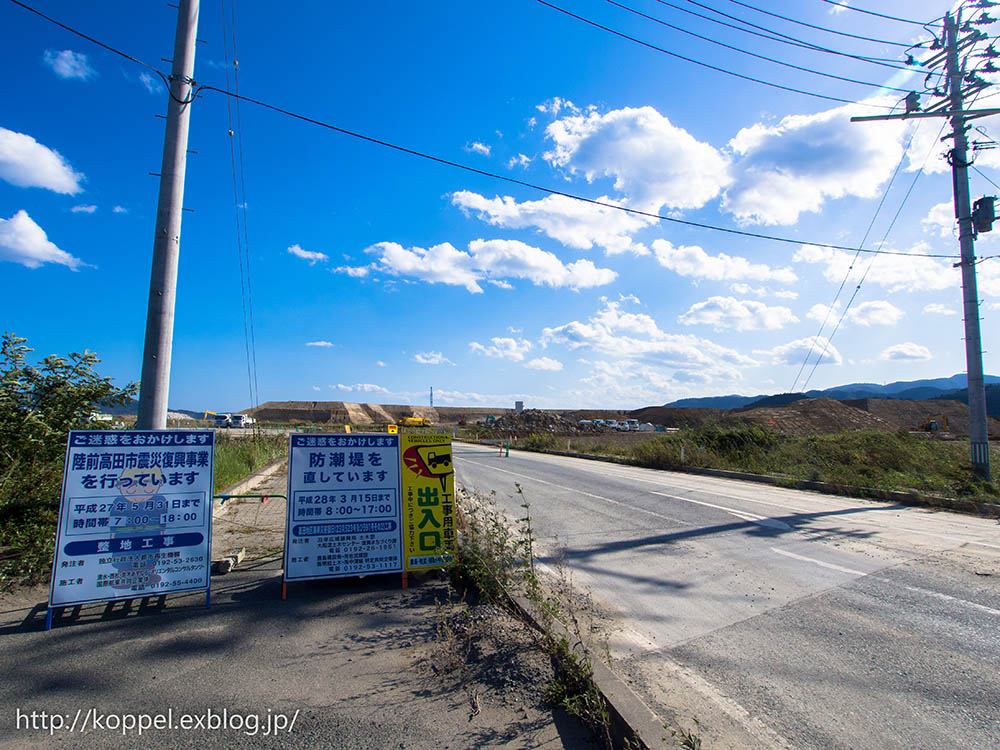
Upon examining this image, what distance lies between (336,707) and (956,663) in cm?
439

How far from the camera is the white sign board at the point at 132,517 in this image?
15.0 ft

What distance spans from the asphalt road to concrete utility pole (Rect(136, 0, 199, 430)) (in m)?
4.91

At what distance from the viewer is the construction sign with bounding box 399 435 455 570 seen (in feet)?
18.6

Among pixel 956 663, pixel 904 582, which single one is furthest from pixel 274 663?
pixel 904 582

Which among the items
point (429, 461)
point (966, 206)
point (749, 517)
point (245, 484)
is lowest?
point (749, 517)

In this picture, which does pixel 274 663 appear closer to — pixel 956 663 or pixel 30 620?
pixel 30 620

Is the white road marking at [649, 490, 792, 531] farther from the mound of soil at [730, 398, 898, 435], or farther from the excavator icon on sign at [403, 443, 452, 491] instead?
the mound of soil at [730, 398, 898, 435]

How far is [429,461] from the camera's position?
6.04 meters

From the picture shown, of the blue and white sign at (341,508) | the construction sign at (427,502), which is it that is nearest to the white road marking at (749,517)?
the construction sign at (427,502)

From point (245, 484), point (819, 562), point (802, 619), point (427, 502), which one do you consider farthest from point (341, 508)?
point (245, 484)

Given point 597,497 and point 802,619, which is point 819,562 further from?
point 597,497

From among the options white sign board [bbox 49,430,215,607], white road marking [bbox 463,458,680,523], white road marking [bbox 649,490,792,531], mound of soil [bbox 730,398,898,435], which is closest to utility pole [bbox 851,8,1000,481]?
white road marking [bbox 649,490,792,531]

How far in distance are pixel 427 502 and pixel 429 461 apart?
0.45 m

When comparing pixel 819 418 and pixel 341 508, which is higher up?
pixel 819 418
